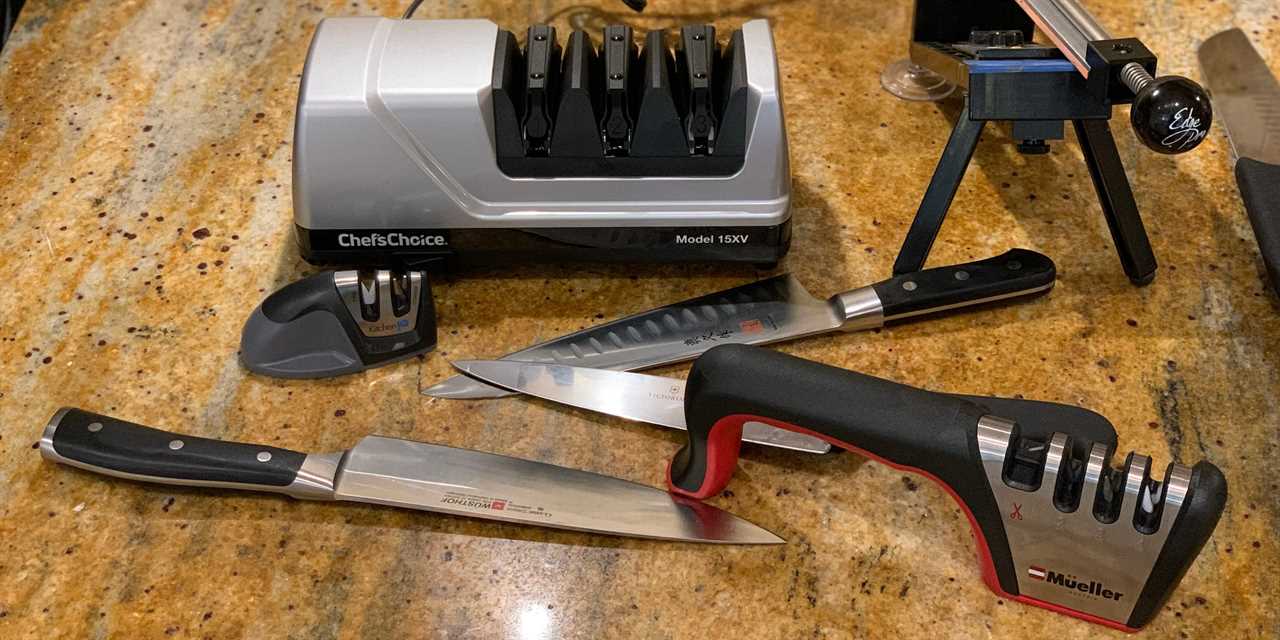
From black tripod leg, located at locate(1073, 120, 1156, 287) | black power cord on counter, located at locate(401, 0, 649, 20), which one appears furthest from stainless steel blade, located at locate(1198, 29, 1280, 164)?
black power cord on counter, located at locate(401, 0, 649, 20)

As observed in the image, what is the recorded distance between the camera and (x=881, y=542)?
655 millimetres

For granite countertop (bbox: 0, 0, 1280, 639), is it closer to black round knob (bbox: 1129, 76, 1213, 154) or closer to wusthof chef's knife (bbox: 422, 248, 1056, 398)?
wusthof chef's knife (bbox: 422, 248, 1056, 398)

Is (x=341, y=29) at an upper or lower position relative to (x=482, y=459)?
upper

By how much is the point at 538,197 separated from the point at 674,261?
11 cm

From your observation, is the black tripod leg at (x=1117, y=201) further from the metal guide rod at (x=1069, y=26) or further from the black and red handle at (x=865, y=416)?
the black and red handle at (x=865, y=416)

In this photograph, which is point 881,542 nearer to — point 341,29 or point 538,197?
point 538,197

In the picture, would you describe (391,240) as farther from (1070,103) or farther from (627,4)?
(1070,103)

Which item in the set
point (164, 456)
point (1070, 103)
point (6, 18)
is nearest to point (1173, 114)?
point (1070, 103)

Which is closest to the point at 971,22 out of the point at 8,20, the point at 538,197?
the point at 538,197

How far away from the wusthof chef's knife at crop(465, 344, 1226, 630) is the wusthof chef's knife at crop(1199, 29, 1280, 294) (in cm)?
30

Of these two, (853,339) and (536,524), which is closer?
(536,524)

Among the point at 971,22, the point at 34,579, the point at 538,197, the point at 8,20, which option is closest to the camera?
the point at 34,579

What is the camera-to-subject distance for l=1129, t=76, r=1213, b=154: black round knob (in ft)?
1.96

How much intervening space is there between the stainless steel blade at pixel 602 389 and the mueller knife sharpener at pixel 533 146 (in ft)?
0.31
